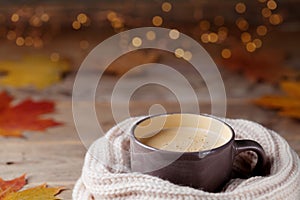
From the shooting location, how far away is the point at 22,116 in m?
0.99

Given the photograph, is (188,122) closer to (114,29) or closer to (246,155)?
(246,155)

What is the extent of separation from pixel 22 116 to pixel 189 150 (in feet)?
1.53

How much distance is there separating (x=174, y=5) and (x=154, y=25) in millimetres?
79

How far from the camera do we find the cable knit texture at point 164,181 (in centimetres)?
58

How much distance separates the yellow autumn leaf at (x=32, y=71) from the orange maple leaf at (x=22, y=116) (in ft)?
0.23

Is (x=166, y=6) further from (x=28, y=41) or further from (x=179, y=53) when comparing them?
(x=28, y=41)

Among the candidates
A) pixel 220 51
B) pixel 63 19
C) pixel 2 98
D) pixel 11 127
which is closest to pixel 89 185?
pixel 11 127

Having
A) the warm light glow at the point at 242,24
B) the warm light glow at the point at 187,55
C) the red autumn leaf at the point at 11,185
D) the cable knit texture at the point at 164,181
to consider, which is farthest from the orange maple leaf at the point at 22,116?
the warm light glow at the point at 242,24

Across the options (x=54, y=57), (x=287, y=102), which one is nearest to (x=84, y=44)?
(x=54, y=57)

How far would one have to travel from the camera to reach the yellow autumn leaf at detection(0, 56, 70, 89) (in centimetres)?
113

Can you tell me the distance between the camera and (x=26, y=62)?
48.3 inches

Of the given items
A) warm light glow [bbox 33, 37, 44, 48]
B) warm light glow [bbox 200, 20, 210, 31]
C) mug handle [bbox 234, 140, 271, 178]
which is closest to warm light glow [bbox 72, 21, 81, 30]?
warm light glow [bbox 33, 37, 44, 48]

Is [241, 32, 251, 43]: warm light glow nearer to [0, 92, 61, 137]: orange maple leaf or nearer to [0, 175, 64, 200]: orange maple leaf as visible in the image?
[0, 92, 61, 137]: orange maple leaf

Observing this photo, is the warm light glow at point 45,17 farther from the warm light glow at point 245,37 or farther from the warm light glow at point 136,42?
the warm light glow at point 245,37
